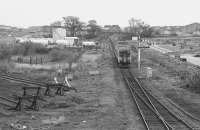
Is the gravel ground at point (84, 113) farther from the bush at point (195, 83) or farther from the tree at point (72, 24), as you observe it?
the tree at point (72, 24)

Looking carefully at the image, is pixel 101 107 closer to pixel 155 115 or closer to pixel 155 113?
pixel 155 113

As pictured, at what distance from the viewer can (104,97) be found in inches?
931

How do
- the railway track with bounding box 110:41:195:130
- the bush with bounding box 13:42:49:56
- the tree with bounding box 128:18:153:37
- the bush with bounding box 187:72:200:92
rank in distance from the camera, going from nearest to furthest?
the railway track with bounding box 110:41:195:130, the bush with bounding box 187:72:200:92, the bush with bounding box 13:42:49:56, the tree with bounding box 128:18:153:37

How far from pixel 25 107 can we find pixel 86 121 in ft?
13.5

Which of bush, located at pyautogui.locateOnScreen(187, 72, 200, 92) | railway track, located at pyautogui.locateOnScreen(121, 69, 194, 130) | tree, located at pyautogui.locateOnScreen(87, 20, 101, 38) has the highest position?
tree, located at pyautogui.locateOnScreen(87, 20, 101, 38)

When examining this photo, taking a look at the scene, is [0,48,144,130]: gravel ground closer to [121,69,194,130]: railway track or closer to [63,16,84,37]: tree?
[121,69,194,130]: railway track

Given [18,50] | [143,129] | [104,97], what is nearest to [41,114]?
[143,129]

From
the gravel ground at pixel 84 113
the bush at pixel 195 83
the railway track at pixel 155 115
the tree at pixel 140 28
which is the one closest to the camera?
the gravel ground at pixel 84 113

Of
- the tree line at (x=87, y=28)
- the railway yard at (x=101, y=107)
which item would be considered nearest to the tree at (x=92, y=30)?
the tree line at (x=87, y=28)

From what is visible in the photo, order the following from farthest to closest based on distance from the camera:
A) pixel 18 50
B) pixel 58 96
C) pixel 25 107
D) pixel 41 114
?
pixel 18 50 < pixel 58 96 < pixel 25 107 < pixel 41 114

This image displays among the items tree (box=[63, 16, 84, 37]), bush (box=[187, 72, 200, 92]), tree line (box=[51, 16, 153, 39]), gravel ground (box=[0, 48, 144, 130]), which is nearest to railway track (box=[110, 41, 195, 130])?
gravel ground (box=[0, 48, 144, 130])

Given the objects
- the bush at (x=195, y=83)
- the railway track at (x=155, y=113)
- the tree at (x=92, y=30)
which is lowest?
the railway track at (x=155, y=113)

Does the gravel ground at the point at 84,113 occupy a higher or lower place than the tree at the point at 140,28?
lower

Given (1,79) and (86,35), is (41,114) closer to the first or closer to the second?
(1,79)
